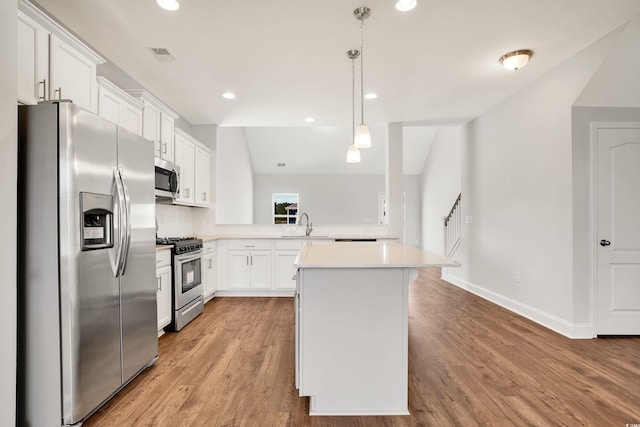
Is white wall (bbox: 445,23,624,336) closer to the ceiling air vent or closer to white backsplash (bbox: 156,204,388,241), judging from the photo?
white backsplash (bbox: 156,204,388,241)

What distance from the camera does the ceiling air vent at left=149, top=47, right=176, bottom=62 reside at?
2.96 m

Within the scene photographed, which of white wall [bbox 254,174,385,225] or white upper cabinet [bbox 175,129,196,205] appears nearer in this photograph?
white upper cabinet [bbox 175,129,196,205]

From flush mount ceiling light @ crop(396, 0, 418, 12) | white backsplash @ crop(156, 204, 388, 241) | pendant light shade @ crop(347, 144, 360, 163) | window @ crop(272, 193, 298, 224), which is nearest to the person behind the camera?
flush mount ceiling light @ crop(396, 0, 418, 12)

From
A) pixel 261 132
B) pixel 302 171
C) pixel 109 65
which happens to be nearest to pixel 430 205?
pixel 302 171

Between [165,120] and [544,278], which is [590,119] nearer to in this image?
[544,278]

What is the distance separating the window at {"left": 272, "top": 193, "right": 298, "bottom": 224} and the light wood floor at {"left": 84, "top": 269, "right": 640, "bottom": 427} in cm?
663

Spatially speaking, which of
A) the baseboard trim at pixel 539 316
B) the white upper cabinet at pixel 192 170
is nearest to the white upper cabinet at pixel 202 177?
the white upper cabinet at pixel 192 170

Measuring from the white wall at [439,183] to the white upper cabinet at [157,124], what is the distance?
5351 mm

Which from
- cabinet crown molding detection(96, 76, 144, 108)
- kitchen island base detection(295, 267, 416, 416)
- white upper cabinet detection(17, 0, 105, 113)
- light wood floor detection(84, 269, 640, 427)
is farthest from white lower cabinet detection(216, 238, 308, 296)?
kitchen island base detection(295, 267, 416, 416)

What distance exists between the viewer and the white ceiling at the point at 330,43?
239 cm

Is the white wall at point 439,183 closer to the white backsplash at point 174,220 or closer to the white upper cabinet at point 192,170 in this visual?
the white upper cabinet at point 192,170

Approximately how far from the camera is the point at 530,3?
2.32 meters

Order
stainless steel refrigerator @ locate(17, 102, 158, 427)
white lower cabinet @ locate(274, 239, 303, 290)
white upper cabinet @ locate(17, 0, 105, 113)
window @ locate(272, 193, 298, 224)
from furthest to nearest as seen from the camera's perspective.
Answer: window @ locate(272, 193, 298, 224) < white lower cabinet @ locate(274, 239, 303, 290) < white upper cabinet @ locate(17, 0, 105, 113) < stainless steel refrigerator @ locate(17, 102, 158, 427)

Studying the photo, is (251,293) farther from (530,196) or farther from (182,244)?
(530,196)
